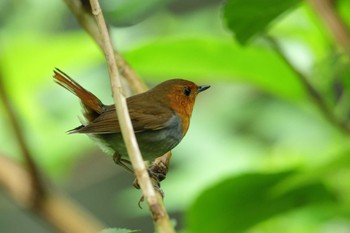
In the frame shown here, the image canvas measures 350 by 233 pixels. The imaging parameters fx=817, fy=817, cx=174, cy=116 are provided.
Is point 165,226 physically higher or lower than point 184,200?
lower

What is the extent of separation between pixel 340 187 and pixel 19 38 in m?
1.57

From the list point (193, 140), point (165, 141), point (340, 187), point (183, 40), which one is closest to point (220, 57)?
point (183, 40)

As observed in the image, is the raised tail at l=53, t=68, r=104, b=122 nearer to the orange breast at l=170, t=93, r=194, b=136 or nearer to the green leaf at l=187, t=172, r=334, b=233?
the orange breast at l=170, t=93, r=194, b=136

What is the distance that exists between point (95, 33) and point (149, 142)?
26.4 inches

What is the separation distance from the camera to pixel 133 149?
140 cm

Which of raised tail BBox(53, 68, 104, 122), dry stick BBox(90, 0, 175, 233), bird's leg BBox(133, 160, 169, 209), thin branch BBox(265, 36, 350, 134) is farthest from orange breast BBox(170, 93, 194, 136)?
dry stick BBox(90, 0, 175, 233)

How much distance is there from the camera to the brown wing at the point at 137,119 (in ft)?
8.56

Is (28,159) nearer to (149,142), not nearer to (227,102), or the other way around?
(149,142)

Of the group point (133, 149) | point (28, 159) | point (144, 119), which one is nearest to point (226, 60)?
point (144, 119)

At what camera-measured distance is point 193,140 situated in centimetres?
400

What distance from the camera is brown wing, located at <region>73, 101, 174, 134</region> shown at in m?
2.61

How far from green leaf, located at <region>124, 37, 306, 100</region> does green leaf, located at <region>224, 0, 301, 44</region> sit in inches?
10.0

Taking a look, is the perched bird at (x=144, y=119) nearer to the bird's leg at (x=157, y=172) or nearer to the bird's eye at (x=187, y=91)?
the bird's eye at (x=187, y=91)

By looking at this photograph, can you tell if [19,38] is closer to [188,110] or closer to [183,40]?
[188,110]
